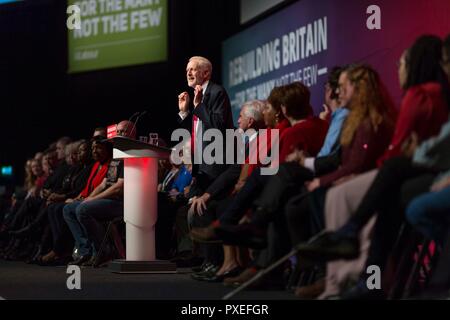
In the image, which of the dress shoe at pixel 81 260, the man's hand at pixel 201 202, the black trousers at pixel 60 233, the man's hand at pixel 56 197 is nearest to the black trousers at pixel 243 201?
the man's hand at pixel 201 202

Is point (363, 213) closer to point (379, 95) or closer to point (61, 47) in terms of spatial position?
point (379, 95)

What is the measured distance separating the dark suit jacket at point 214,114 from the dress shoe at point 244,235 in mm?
1216

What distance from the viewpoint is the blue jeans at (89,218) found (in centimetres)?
706

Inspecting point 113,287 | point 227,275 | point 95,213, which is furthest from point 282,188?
point 95,213

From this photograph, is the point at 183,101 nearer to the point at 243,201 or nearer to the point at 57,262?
the point at 243,201

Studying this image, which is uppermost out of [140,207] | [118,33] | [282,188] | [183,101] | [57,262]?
[118,33]

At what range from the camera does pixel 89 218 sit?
7133mm

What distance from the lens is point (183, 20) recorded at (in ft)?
38.1

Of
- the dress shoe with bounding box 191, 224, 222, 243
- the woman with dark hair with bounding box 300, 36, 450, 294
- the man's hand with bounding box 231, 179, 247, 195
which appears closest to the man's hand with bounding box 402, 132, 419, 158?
the woman with dark hair with bounding box 300, 36, 450, 294

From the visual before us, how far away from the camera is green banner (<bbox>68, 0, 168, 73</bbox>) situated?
11703mm

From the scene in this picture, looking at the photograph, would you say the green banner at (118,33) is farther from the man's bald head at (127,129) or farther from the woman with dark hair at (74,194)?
the man's bald head at (127,129)

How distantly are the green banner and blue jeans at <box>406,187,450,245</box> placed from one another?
8461 millimetres

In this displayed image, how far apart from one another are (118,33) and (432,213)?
29.8ft

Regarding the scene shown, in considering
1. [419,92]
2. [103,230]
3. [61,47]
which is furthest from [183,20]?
[419,92]
